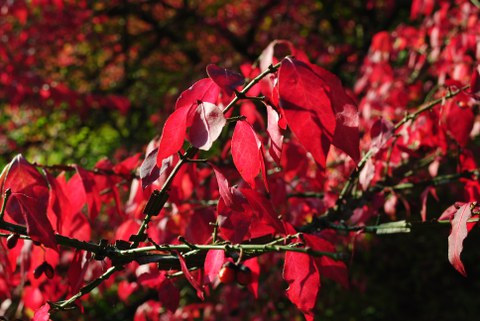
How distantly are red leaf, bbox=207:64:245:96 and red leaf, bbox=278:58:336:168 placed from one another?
149 mm

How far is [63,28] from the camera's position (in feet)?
18.3

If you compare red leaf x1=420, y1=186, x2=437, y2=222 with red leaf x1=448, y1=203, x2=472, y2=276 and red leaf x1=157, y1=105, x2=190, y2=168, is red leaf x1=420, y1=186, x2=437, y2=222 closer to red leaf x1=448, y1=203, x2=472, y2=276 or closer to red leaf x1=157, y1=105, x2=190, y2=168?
red leaf x1=448, y1=203, x2=472, y2=276

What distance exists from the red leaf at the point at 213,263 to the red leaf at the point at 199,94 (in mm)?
346

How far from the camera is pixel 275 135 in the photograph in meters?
1.01

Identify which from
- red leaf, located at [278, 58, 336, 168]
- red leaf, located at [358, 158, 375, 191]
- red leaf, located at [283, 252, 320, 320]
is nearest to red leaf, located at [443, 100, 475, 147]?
red leaf, located at [358, 158, 375, 191]

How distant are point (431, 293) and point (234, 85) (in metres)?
4.85

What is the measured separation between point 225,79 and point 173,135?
→ 0.52ft

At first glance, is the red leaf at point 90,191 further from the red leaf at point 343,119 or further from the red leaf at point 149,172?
the red leaf at point 343,119

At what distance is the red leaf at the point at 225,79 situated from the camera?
0.97m

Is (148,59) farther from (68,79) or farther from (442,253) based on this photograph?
(442,253)

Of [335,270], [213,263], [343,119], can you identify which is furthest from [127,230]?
[343,119]

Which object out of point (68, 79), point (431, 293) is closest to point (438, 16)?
point (431, 293)

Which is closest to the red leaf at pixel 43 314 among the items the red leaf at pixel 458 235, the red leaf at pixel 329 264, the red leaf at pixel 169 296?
the red leaf at pixel 169 296

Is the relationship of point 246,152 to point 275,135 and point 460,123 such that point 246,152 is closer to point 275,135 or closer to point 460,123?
point 275,135
